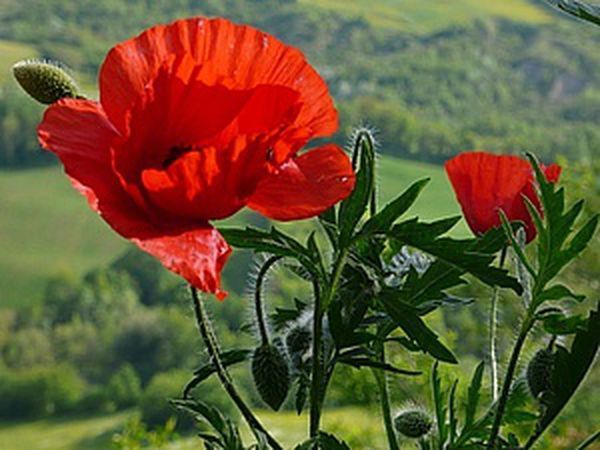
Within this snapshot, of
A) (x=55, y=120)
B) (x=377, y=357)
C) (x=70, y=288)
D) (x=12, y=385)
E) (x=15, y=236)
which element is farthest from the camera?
(x=15, y=236)

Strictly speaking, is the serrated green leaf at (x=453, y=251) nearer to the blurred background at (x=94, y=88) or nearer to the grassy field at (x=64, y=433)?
the blurred background at (x=94, y=88)

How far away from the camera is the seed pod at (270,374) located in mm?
470

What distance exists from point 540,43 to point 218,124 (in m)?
19.4

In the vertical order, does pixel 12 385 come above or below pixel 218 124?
below

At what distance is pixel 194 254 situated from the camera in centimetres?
36

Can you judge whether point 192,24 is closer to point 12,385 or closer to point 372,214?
point 372,214

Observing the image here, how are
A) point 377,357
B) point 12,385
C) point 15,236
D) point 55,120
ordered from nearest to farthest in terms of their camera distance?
point 55,120 → point 377,357 → point 12,385 → point 15,236

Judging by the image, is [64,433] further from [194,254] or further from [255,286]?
[194,254]

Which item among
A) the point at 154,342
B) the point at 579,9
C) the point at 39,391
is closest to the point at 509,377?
the point at 579,9

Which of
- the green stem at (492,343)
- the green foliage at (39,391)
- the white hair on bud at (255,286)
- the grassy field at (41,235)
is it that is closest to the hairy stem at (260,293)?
the white hair on bud at (255,286)

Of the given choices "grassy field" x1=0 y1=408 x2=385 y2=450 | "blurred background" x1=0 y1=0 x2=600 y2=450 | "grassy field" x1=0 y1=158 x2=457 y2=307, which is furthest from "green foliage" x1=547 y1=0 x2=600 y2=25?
"grassy field" x1=0 y1=158 x2=457 y2=307

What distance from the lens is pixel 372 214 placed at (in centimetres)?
45

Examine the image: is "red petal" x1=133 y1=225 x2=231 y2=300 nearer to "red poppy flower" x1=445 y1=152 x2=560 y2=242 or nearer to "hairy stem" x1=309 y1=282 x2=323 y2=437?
"hairy stem" x1=309 y1=282 x2=323 y2=437

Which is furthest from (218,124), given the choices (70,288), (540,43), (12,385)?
(540,43)
